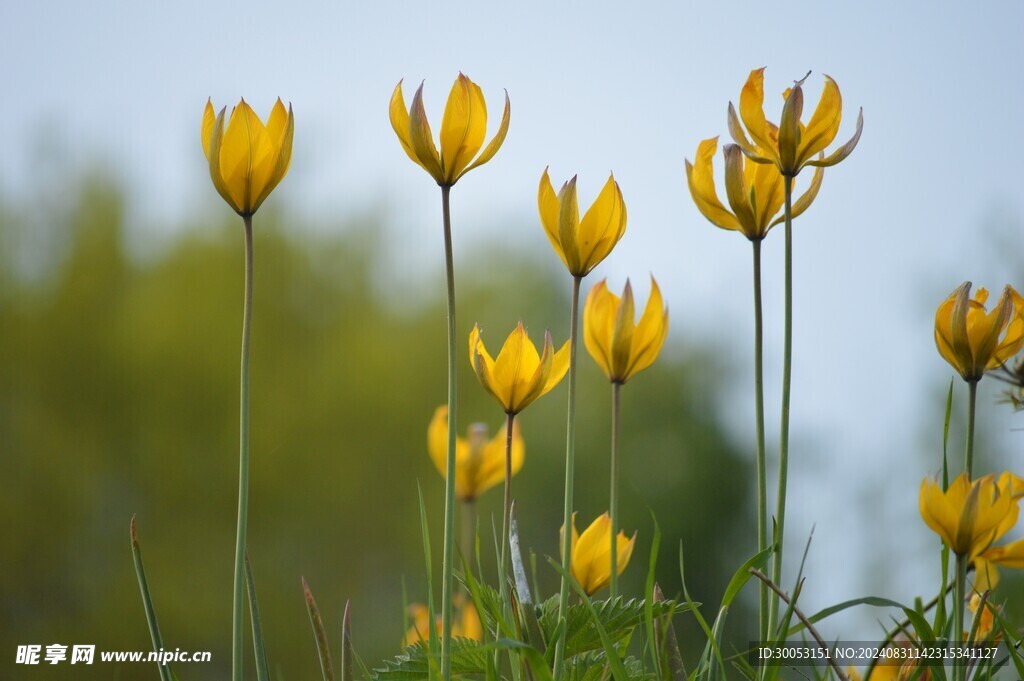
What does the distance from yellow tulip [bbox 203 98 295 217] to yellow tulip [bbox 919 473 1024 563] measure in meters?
0.62

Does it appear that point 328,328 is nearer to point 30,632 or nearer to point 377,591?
point 377,591

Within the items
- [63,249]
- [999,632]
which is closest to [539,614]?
[999,632]

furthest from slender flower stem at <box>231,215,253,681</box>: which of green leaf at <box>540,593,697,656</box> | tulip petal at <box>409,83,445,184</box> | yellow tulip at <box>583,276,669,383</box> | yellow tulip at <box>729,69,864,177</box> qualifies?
yellow tulip at <box>729,69,864,177</box>

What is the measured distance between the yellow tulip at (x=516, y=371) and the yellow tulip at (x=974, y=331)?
37 centimetres

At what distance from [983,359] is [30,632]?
10.7 m

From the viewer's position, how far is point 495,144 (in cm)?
83

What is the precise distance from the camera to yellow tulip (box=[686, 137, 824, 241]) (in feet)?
3.12

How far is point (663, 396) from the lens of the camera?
11.4 m

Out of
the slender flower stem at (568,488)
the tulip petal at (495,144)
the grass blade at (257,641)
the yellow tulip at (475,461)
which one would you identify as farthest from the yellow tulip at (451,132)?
the yellow tulip at (475,461)

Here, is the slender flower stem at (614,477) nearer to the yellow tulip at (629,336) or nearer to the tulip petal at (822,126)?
the yellow tulip at (629,336)

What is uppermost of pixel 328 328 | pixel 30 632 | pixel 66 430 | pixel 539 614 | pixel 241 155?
pixel 241 155

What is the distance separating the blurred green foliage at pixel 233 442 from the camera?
32.9ft

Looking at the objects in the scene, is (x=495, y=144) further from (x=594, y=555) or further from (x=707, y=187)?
(x=594, y=555)

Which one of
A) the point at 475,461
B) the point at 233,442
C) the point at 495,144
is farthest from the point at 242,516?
the point at 233,442
